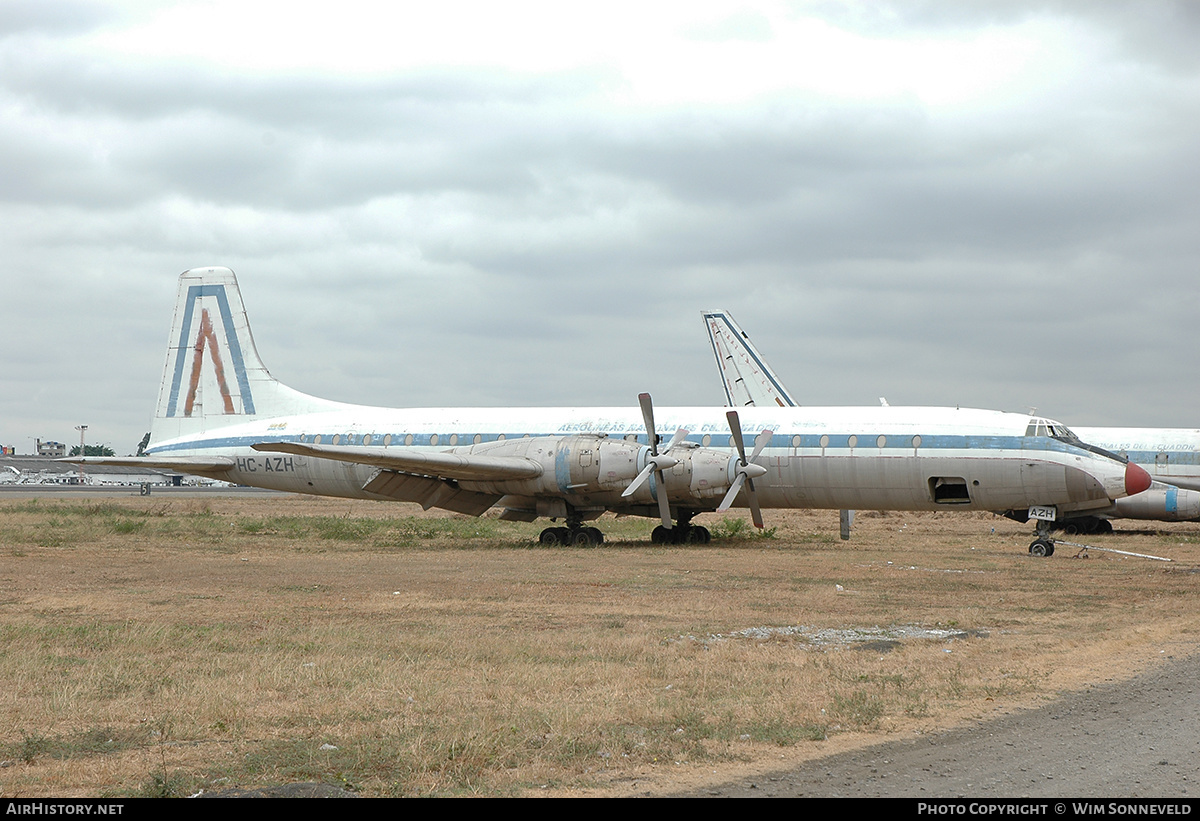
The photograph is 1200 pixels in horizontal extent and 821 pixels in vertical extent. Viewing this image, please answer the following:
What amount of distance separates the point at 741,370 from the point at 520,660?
32.1 meters

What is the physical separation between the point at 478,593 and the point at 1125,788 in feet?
39.8

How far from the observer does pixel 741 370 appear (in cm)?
4256

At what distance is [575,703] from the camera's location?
9391 millimetres

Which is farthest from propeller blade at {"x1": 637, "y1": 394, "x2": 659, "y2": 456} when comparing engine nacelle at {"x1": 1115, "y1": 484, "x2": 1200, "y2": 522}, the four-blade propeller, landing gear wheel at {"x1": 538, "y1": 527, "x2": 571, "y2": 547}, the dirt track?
the dirt track

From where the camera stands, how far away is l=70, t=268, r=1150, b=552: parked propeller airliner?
25578 mm

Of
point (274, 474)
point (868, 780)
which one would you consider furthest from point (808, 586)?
point (274, 474)

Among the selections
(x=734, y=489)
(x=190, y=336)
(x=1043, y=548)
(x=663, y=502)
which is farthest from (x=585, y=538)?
(x=190, y=336)

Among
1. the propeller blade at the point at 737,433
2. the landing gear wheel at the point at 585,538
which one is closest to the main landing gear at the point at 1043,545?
the propeller blade at the point at 737,433

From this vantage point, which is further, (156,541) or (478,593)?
(156,541)

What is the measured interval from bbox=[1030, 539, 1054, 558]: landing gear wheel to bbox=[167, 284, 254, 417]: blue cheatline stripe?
2383 centimetres

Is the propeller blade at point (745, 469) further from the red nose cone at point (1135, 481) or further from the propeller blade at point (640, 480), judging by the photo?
the red nose cone at point (1135, 481)

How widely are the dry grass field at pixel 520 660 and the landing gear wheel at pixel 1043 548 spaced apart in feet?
5.31
